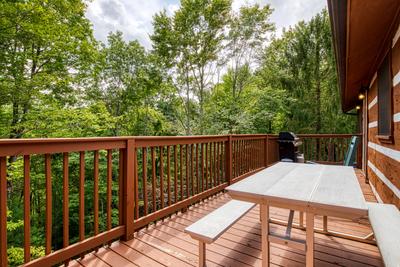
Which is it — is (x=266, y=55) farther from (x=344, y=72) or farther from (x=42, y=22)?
(x=42, y=22)

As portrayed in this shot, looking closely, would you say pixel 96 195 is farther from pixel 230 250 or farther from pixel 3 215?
pixel 230 250

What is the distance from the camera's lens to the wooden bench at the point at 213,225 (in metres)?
1.63

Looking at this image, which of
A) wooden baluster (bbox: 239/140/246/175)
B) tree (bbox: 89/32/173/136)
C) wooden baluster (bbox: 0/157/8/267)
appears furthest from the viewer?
tree (bbox: 89/32/173/136)

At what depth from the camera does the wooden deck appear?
1903mm

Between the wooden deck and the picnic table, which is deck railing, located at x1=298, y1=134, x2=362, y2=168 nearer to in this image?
the wooden deck

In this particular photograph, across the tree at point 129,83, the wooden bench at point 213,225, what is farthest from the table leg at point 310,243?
the tree at point 129,83

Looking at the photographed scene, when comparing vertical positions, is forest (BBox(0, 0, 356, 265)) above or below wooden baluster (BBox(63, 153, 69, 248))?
above

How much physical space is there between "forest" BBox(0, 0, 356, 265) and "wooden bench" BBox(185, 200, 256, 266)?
6.78 metres

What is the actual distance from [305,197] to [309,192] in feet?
0.45

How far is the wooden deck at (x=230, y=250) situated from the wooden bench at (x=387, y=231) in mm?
519

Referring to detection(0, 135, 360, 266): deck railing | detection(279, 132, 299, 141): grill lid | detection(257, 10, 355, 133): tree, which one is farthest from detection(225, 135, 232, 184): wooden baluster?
detection(257, 10, 355, 133): tree

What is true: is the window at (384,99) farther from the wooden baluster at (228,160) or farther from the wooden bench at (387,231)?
the wooden baluster at (228,160)

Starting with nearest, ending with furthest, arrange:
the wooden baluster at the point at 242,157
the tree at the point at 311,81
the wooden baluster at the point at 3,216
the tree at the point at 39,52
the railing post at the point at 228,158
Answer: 1. the wooden baluster at the point at 3,216
2. the railing post at the point at 228,158
3. the wooden baluster at the point at 242,157
4. the tree at the point at 39,52
5. the tree at the point at 311,81

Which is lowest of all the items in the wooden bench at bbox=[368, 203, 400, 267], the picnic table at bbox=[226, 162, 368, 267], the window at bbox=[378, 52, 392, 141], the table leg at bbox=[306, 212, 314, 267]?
the table leg at bbox=[306, 212, 314, 267]
